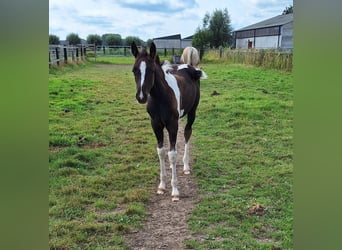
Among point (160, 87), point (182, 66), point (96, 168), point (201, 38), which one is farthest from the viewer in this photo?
point (182, 66)

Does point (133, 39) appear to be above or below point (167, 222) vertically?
above

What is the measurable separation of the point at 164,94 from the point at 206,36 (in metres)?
0.69

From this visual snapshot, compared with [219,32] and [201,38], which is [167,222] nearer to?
[201,38]

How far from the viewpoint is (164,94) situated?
2598 mm

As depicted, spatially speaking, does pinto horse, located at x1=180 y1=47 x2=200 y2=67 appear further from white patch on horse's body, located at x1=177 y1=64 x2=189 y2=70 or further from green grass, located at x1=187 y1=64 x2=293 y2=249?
green grass, located at x1=187 y1=64 x2=293 y2=249

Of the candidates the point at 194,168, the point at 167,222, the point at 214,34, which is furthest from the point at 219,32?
the point at 167,222

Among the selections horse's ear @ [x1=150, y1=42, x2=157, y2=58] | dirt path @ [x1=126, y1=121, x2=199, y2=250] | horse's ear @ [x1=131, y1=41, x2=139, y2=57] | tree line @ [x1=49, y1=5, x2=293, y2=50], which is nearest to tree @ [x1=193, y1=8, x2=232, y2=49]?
tree line @ [x1=49, y1=5, x2=293, y2=50]

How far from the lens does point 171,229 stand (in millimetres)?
2170

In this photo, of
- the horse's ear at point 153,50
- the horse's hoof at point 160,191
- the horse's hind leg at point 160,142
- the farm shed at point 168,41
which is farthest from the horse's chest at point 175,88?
the horse's hoof at point 160,191

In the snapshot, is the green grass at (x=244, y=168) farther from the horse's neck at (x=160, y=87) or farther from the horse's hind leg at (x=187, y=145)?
the horse's neck at (x=160, y=87)

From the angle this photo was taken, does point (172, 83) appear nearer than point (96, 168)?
Yes

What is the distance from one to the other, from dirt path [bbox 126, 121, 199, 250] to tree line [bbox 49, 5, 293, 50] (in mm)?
1344

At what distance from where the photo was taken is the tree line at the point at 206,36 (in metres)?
2.12

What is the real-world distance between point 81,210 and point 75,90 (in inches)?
182
